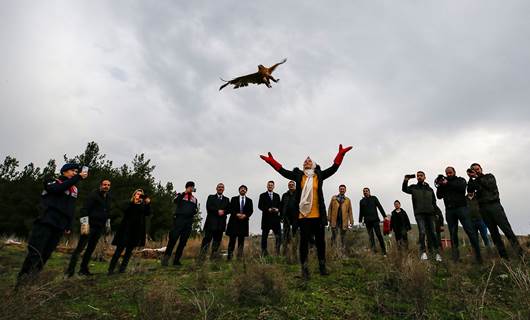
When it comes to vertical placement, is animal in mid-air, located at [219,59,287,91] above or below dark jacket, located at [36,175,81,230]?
above

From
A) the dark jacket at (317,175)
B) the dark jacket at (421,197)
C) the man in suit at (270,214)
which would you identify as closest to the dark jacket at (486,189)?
the dark jacket at (421,197)

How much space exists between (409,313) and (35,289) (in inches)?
142

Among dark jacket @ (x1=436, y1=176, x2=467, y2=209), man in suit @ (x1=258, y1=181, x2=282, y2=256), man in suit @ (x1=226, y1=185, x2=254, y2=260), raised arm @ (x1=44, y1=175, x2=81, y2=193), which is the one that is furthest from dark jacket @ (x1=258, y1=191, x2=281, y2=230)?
raised arm @ (x1=44, y1=175, x2=81, y2=193)

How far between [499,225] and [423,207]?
1.49 m

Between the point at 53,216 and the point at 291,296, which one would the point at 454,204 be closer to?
the point at 291,296

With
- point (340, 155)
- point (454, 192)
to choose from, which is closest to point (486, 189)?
point (454, 192)

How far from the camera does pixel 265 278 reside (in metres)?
4.25

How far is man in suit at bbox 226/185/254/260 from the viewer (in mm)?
8742

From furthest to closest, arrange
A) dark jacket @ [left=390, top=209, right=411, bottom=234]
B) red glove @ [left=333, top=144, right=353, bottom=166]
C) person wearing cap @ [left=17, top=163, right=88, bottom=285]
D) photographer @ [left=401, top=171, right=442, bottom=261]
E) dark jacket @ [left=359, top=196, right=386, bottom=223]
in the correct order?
dark jacket @ [left=390, top=209, right=411, bottom=234] → dark jacket @ [left=359, top=196, right=386, bottom=223] → photographer @ [left=401, top=171, right=442, bottom=261] → red glove @ [left=333, top=144, right=353, bottom=166] → person wearing cap @ [left=17, top=163, right=88, bottom=285]

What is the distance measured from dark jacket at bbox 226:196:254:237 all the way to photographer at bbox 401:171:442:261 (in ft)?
11.7

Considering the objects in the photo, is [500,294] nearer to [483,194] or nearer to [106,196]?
[483,194]

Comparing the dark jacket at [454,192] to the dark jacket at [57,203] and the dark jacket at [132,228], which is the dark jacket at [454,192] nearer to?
the dark jacket at [132,228]

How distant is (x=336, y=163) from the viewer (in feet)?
18.8

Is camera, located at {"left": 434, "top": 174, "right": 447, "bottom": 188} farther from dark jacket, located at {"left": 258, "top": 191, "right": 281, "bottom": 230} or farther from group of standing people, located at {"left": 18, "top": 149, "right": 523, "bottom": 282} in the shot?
dark jacket, located at {"left": 258, "top": 191, "right": 281, "bottom": 230}
